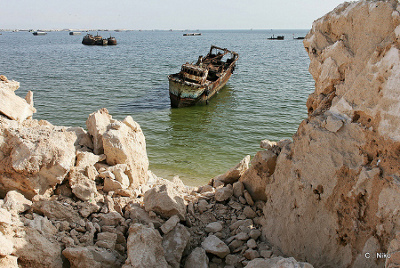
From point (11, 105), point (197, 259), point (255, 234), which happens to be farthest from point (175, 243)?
point (11, 105)

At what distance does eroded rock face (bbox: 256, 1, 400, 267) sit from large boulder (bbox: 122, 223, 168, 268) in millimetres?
1736

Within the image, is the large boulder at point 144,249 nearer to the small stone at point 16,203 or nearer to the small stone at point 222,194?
the small stone at point 16,203

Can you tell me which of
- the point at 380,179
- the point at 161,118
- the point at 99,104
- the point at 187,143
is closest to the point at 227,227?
the point at 380,179

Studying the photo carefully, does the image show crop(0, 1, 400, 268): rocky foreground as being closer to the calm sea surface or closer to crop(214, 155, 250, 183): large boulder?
crop(214, 155, 250, 183): large boulder

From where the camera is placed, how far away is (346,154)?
4.28 meters

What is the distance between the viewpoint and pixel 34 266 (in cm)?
388

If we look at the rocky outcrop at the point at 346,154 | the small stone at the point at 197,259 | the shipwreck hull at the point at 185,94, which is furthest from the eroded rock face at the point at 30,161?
the shipwreck hull at the point at 185,94

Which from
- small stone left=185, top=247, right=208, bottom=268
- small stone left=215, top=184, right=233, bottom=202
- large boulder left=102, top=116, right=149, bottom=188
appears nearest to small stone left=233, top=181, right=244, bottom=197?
small stone left=215, top=184, right=233, bottom=202

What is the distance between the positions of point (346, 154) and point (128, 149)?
13.0 ft

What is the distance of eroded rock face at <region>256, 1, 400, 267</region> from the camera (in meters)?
3.86

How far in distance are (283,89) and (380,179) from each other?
2234 cm

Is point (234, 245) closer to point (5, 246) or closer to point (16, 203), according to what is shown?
point (5, 246)

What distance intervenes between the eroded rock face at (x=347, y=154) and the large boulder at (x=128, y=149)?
9.38 feet

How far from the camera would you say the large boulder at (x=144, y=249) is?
13.1 ft
